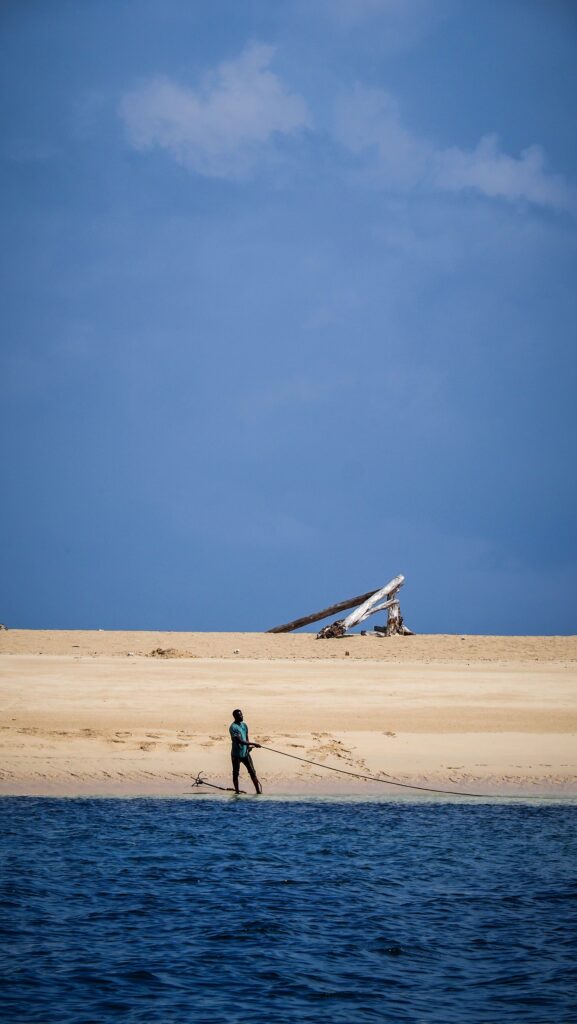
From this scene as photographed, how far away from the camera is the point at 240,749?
1606cm

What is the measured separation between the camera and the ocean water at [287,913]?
8227 millimetres

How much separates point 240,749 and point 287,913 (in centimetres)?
568

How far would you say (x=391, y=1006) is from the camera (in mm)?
8133

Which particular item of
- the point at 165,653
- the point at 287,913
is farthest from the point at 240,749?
the point at 165,653

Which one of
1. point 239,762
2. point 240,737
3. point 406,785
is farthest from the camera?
point 406,785

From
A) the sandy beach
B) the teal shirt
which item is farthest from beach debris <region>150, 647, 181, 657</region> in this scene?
the teal shirt

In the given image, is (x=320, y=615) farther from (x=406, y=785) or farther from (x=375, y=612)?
(x=406, y=785)

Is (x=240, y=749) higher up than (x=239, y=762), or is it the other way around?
(x=240, y=749)

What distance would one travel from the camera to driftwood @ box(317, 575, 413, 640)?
33.7 meters

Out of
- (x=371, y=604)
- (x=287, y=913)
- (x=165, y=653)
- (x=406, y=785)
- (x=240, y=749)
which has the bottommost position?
(x=287, y=913)

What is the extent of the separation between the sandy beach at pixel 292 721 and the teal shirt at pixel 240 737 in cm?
109

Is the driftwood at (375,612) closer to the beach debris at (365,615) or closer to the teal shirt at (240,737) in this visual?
the beach debris at (365,615)

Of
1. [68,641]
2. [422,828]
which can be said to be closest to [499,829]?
[422,828]

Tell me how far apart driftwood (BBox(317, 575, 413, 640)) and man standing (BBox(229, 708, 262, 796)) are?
1704 cm
